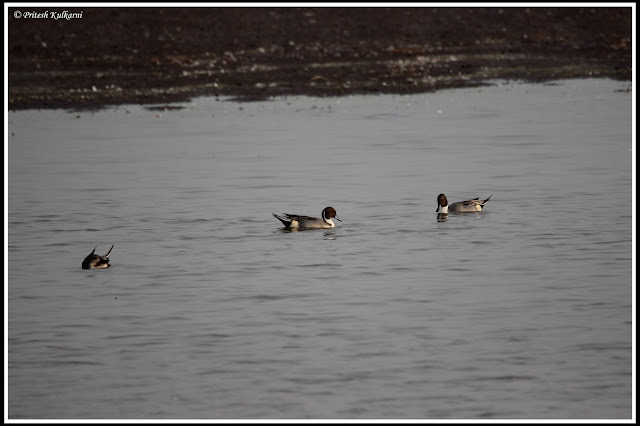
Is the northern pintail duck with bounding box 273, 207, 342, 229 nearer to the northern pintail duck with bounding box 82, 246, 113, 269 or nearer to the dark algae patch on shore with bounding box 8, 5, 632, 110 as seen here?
the northern pintail duck with bounding box 82, 246, 113, 269

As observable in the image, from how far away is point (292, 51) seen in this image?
4916 centimetres

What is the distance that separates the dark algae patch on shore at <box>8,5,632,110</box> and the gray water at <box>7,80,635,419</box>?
11.1 metres

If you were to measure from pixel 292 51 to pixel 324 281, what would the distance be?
35227 millimetres

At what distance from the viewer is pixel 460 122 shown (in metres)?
33.0

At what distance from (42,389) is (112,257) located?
233 inches

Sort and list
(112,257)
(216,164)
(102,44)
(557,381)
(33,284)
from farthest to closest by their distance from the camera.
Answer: (102,44)
(216,164)
(112,257)
(33,284)
(557,381)

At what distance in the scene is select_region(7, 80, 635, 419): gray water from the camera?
10.6 m

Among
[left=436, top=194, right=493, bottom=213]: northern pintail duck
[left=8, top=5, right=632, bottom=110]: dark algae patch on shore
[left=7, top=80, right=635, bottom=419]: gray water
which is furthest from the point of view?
[left=8, top=5, right=632, bottom=110]: dark algae patch on shore

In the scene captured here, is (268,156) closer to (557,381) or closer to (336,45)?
(557,381)

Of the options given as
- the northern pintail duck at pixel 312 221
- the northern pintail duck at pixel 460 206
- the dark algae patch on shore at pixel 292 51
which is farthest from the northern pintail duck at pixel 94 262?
the dark algae patch on shore at pixel 292 51

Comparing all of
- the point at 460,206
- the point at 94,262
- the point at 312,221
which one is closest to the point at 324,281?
the point at 94,262

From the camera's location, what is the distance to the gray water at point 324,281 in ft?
34.7

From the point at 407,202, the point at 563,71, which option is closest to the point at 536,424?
the point at 407,202

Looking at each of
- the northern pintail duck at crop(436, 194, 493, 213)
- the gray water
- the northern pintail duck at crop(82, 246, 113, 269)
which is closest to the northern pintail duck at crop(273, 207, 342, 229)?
the gray water
